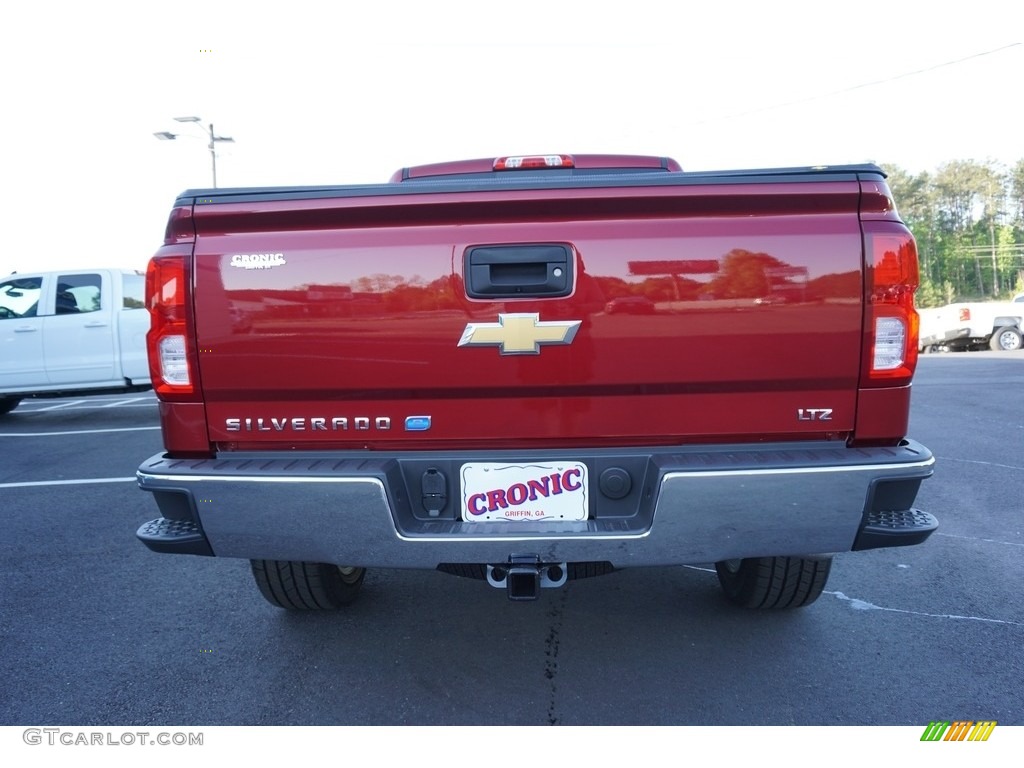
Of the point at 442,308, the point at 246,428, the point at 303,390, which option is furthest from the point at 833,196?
the point at 246,428

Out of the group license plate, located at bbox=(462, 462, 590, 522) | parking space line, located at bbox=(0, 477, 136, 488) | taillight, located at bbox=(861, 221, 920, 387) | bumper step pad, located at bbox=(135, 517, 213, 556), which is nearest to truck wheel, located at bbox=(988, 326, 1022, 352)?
taillight, located at bbox=(861, 221, 920, 387)

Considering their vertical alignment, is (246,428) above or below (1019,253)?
below

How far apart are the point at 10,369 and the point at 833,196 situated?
1089 cm

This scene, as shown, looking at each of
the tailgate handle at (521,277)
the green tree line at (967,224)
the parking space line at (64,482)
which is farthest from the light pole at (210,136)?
the green tree line at (967,224)

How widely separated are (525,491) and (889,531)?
114cm

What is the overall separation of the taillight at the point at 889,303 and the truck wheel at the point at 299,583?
2.22 meters

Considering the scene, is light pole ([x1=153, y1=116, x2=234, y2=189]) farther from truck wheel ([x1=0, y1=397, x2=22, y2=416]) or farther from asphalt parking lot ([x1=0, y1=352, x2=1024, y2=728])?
asphalt parking lot ([x1=0, y1=352, x2=1024, y2=728])

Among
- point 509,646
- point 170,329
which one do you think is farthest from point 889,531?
point 170,329

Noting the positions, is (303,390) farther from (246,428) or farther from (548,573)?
(548,573)

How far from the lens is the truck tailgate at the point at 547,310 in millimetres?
2338

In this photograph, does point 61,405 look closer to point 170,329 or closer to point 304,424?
point 170,329

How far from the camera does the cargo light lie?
3.20m

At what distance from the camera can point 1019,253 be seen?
222ft

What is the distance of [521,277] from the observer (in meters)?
2.38
